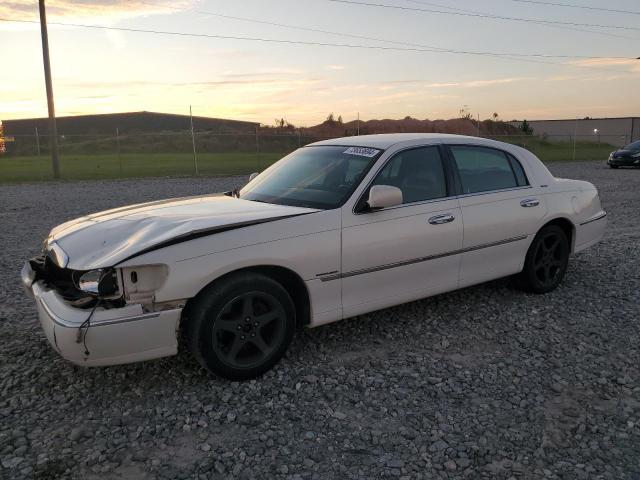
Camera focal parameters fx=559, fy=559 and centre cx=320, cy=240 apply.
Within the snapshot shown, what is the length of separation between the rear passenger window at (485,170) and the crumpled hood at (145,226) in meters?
1.58

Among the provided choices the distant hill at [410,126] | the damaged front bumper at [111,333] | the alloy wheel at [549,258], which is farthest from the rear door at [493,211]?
the distant hill at [410,126]

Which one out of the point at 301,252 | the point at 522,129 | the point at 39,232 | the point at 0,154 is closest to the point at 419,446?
the point at 301,252

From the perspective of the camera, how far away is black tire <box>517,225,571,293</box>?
520 centimetres

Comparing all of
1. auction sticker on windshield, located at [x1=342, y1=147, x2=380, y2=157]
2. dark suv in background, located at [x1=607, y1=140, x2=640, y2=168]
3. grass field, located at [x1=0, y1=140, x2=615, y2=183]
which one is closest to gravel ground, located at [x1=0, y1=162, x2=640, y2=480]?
auction sticker on windshield, located at [x1=342, y1=147, x2=380, y2=157]

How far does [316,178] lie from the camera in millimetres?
4438

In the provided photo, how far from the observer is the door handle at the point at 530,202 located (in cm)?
500

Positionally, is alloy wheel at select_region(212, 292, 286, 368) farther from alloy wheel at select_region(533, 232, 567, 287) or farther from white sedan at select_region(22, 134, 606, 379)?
alloy wheel at select_region(533, 232, 567, 287)

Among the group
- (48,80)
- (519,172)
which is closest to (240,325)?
(519,172)

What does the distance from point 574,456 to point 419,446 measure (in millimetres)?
777

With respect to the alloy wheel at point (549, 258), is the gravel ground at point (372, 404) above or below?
below

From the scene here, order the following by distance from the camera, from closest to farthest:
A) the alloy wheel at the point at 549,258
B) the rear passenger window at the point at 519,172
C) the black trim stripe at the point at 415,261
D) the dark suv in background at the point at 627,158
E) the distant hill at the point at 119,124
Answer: the black trim stripe at the point at 415,261 < the rear passenger window at the point at 519,172 < the alloy wheel at the point at 549,258 < the dark suv in background at the point at 627,158 < the distant hill at the point at 119,124

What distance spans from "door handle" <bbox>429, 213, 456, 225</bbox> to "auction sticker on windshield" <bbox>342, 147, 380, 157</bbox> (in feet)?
2.22

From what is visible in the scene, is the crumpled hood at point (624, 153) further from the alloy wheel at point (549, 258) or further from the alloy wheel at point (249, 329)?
the alloy wheel at point (249, 329)

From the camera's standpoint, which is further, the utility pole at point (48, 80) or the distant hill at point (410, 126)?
the distant hill at point (410, 126)
